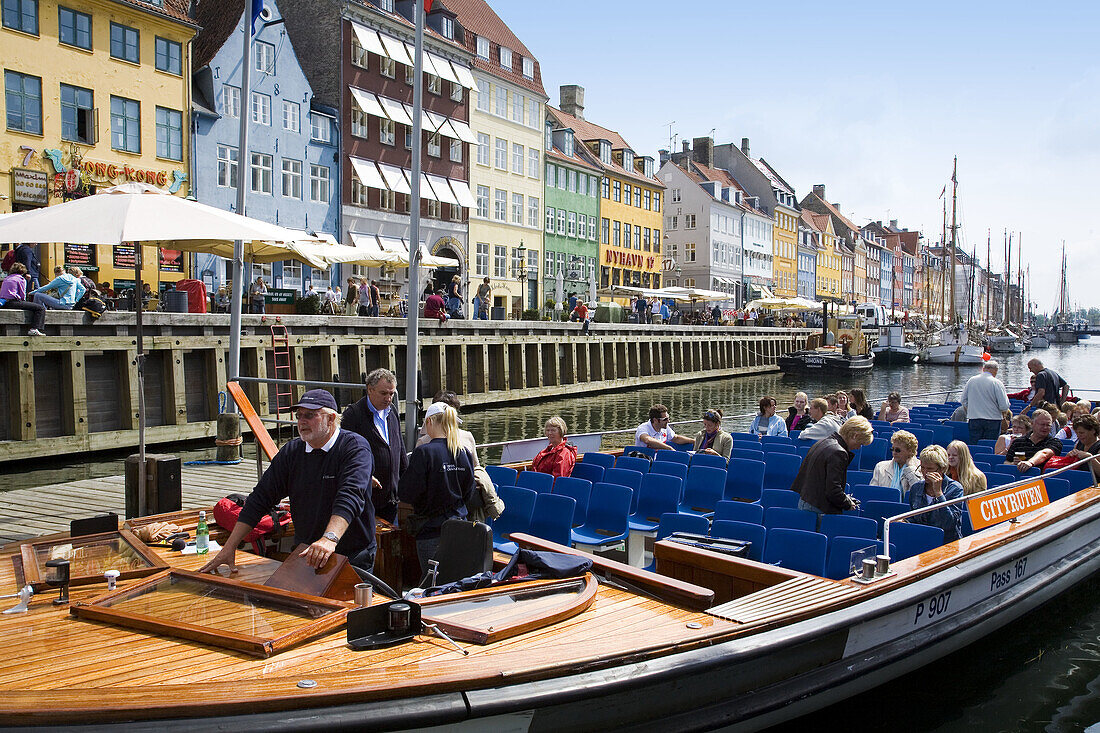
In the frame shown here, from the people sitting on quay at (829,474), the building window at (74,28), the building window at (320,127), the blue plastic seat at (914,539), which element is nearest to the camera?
the blue plastic seat at (914,539)

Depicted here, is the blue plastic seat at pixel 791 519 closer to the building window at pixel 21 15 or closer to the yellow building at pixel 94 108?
the yellow building at pixel 94 108

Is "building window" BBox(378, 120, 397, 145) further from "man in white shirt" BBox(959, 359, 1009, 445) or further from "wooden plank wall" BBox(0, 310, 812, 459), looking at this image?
"man in white shirt" BBox(959, 359, 1009, 445)

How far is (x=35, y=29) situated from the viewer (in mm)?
25094

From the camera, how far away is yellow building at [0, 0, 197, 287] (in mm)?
24688

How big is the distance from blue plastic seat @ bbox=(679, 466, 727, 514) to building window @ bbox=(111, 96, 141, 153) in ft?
79.0

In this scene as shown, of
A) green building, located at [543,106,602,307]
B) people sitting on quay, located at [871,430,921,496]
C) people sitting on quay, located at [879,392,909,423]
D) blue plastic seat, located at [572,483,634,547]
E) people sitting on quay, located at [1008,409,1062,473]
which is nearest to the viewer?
people sitting on quay, located at [871,430,921,496]

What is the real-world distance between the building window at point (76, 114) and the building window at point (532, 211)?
961 inches

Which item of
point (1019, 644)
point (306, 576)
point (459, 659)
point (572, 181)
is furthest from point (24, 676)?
point (572, 181)

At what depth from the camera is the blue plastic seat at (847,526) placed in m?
6.67

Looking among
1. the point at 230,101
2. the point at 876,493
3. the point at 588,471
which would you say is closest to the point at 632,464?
the point at 588,471

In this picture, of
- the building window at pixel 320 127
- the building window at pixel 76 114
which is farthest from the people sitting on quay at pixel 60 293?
the building window at pixel 320 127

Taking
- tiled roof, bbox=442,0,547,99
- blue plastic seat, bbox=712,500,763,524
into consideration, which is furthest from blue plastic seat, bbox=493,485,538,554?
tiled roof, bbox=442,0,547,99

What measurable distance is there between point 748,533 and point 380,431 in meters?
2.82

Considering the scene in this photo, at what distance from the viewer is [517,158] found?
46969 mm
